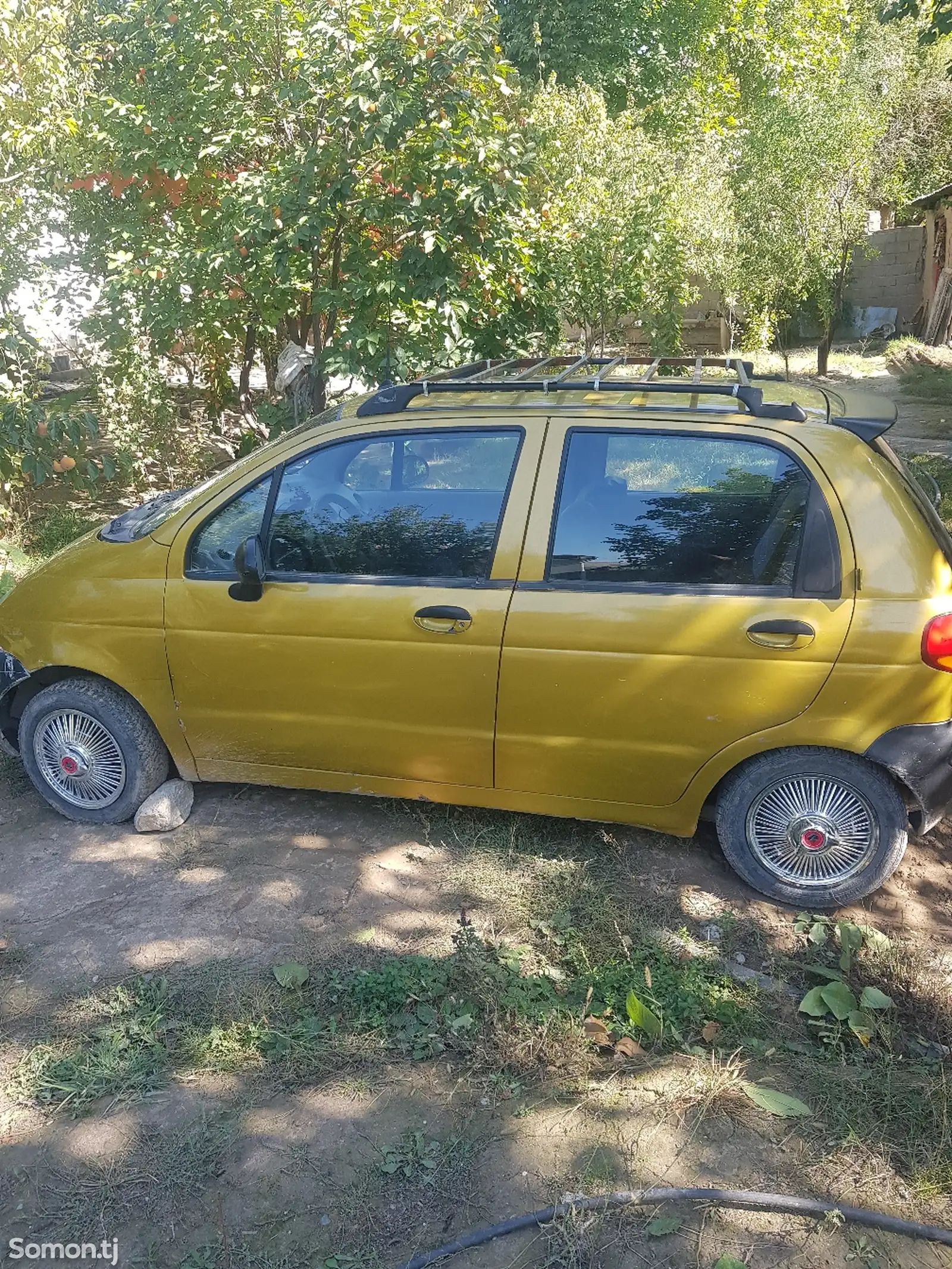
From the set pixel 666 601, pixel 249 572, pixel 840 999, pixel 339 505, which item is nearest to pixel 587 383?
pixel 666 601

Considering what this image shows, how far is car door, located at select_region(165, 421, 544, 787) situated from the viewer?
3592 mm

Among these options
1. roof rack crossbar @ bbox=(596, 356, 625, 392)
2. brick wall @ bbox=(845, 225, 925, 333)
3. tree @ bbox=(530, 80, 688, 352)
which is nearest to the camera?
roof rack crossbar @ bbox=(596, 356, 625, 392)

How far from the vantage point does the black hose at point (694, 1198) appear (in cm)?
236

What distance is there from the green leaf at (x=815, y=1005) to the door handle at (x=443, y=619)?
5.46 ft

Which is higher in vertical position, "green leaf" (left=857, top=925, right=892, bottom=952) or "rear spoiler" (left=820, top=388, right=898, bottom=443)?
"rear spoiler" (left=820, top=388, right=898, bottom=443)

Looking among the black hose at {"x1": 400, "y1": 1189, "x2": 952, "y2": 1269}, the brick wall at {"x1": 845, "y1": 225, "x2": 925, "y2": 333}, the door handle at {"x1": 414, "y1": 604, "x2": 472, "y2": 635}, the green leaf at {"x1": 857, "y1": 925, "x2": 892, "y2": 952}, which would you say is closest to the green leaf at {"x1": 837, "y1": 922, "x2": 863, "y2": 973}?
the green leaf at {"x1": 857, "y1": 925, "x2": 892, "y2": 952}

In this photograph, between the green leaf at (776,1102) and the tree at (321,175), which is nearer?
the green leaf at (776,1102)

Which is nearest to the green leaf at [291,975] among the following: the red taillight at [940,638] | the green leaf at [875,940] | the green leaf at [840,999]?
the green leaf at [840,999]

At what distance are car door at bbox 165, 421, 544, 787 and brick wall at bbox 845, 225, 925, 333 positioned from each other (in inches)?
794

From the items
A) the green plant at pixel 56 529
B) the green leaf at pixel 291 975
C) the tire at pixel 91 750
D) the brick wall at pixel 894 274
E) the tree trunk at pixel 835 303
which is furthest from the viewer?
the brick wall at pixel 894 274

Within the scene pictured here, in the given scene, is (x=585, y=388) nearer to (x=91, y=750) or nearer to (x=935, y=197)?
(x=91, y=750)

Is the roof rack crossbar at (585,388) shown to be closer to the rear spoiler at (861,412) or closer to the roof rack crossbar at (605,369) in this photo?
the roof rack crossbar at (605,369)

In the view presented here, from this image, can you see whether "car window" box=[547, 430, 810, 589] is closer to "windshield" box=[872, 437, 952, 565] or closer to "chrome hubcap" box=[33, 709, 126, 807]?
"windshield" box=[872, 437, 952, 565]

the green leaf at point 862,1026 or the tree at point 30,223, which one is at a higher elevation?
the tree at point 30,223
